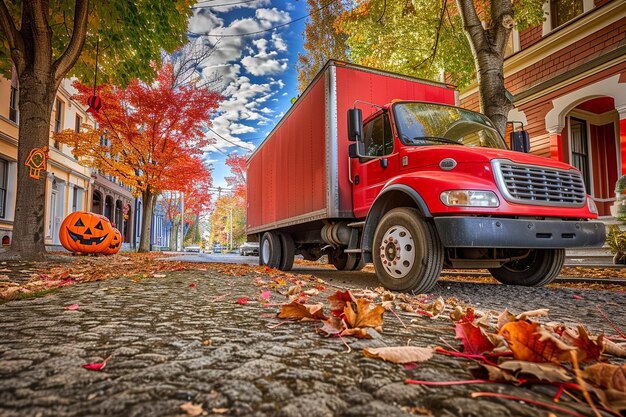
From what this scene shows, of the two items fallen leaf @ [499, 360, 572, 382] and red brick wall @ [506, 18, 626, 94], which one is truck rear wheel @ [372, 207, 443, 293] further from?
red brick wall @ [506, 18, 626, 94]

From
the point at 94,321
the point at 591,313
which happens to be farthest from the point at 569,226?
the point at 94,321

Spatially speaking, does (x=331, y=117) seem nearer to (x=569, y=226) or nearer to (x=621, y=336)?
(x=569, y=226)

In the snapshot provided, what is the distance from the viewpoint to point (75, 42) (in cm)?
748

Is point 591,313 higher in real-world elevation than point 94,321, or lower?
lower

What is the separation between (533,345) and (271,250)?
26.6 feet

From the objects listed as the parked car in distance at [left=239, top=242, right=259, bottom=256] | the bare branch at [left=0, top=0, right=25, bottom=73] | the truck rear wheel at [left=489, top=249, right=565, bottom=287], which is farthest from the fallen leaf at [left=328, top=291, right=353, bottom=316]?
the parked car in distance at [left=239, top=242, right=259, bottom=256]

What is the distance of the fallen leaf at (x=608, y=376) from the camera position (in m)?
1.15

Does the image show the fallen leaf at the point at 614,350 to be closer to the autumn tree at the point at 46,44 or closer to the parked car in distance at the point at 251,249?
the autumn tree at the point at 46,44

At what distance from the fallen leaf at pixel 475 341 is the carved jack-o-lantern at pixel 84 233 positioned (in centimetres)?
1266

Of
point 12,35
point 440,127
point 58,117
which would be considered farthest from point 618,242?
point 58,117

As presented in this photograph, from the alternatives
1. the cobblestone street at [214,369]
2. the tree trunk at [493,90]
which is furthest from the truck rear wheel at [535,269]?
the tree trunk at [493,90]

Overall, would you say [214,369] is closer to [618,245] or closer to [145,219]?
[618,245]

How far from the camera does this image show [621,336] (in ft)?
7.74

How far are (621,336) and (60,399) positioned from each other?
9.93ft
